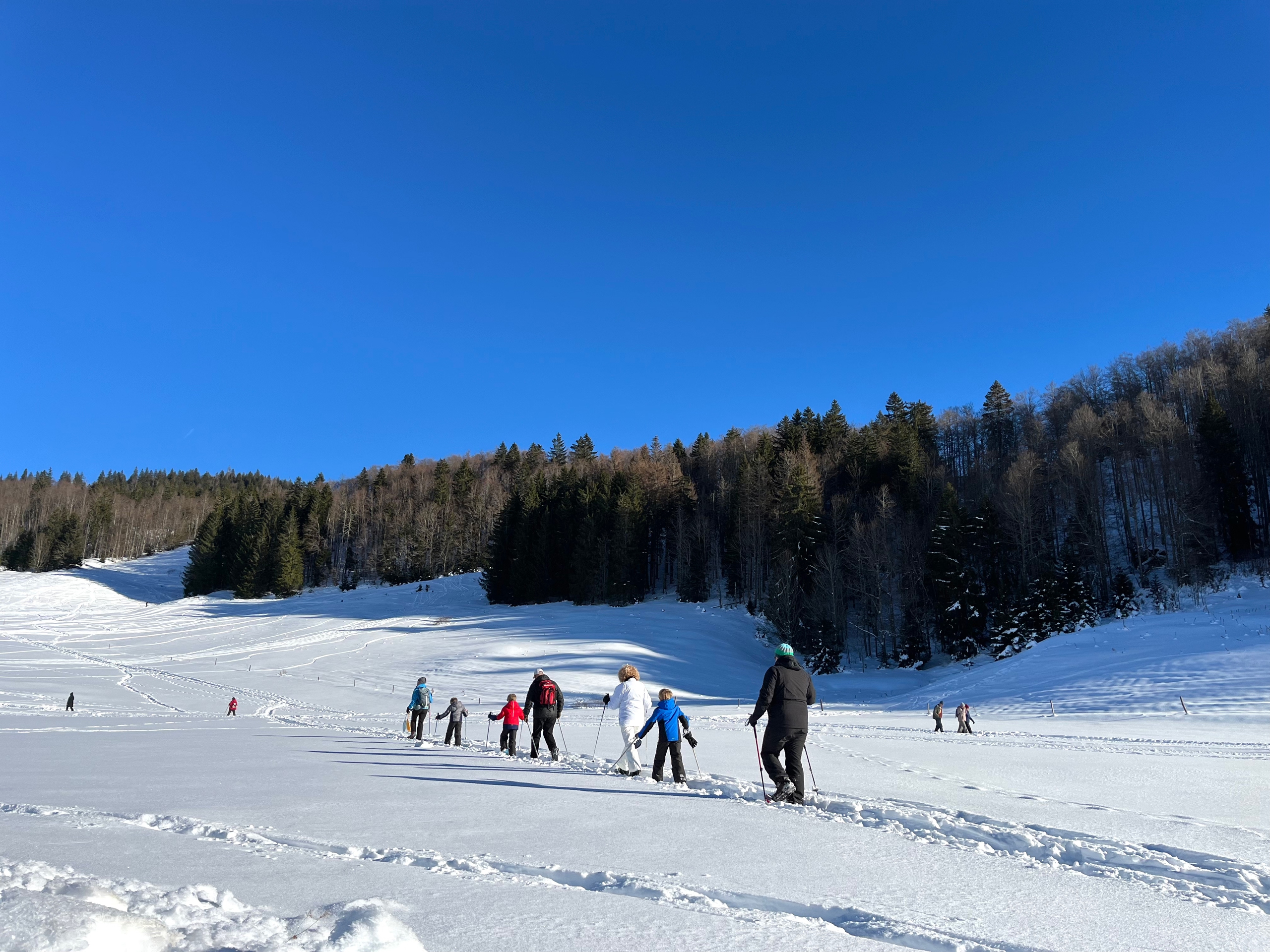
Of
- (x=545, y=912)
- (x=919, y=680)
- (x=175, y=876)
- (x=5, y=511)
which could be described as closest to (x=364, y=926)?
(x=545, y=912)

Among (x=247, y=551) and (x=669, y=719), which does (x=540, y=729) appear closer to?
(x=669, y=719)

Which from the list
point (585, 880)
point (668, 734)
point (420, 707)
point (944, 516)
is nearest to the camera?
point (585, 880)

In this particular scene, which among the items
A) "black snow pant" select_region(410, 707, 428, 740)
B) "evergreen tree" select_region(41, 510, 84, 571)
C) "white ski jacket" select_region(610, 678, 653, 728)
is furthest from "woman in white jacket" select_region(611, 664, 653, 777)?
"evergreen tree" select_region(41, 510, 84, 571)

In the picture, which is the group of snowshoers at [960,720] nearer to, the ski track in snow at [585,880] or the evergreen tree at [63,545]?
the ski track in snow at [585,880]

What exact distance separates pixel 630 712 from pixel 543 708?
2.34 meters

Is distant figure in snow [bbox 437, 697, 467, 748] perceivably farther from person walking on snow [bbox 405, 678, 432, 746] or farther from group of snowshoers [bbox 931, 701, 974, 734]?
group of snowshoers [bbox 931, 701, 974, 734]

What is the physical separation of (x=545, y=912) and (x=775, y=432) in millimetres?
81168

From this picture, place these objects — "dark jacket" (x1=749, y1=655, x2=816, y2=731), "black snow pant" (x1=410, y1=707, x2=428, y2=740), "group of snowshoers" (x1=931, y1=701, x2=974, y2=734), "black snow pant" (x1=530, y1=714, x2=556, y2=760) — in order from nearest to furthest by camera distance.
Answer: "dark jacket" (x1=749, y1=655, x2=816, y2=731) < "black snow pant" (x1=530, y1=714, x2=556, y2=760) < "black snow pant" (x1=410, y1=707, x2=428, y2=740) < "group of snowshoers" (x1=931, y1=701, x2=974, y2=734)

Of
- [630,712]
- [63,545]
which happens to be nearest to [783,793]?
[630,712]

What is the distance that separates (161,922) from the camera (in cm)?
271

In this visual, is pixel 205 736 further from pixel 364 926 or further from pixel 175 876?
pixel 364 926

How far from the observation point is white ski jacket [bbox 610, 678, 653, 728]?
10.2 meters

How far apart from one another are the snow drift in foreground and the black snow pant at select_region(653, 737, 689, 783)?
20.8ft

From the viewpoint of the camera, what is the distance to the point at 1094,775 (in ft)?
32.8
